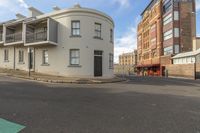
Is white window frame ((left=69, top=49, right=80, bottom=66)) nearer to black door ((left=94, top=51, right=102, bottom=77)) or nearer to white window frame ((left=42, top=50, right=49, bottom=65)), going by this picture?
black door ((left=94, top=51, right=102, bottom=77))

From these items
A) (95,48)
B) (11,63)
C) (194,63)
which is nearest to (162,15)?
(194,63)

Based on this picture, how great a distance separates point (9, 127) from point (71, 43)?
17086mm

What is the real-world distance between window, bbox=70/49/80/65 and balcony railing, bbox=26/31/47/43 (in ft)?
11.1

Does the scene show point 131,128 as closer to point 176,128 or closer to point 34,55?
point 176,128

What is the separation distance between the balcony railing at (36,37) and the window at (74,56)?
3392mm

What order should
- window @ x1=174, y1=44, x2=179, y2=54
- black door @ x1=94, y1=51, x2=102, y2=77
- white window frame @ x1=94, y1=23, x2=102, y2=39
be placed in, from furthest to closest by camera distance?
window @ x1=174, y1=44, x2=179, y2=54 < white window frame @ x1=94, y1=23, x2=102, y2=39 < black door @ x1=94, y1=51, x2=102, y2=77

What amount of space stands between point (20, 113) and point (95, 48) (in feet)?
53.8

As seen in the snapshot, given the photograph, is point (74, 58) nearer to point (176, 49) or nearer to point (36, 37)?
point (36, 37)

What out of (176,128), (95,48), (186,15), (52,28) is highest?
(186,15)

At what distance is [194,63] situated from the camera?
34.8 metres

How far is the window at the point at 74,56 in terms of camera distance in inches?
853

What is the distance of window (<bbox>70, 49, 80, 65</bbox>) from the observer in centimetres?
2166

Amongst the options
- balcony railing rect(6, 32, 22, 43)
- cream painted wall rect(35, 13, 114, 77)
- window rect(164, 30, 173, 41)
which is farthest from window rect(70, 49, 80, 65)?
window rect(164, 30, 173, 41)

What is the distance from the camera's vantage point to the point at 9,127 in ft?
16.5
